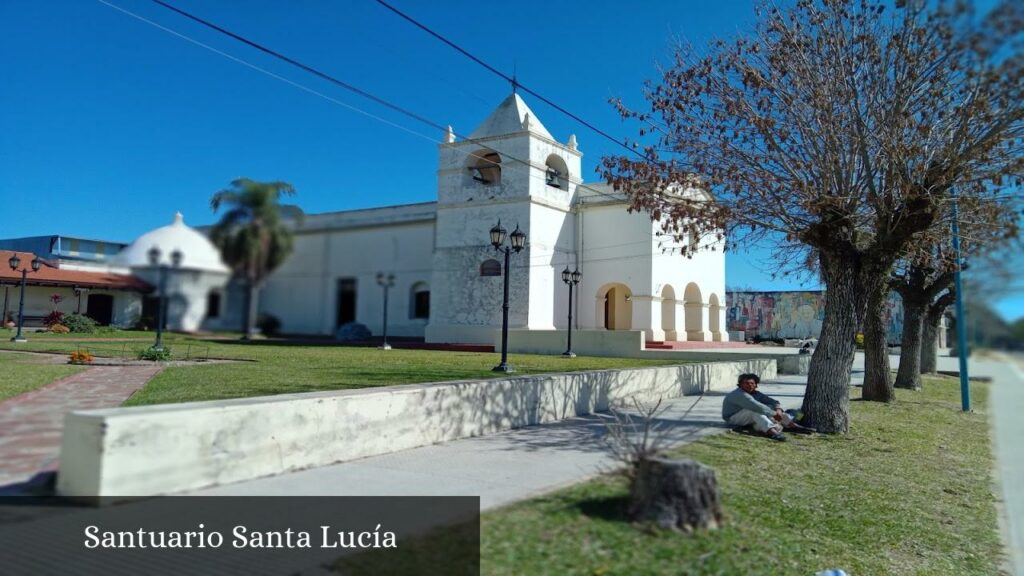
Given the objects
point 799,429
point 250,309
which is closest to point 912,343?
point 799,429

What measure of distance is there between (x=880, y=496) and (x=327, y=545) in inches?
232

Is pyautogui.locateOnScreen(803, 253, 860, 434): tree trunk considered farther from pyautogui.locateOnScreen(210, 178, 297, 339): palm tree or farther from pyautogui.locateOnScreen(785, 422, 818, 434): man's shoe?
pyautogui.locateOnScreen(210, 178, 297, 339): palm tree

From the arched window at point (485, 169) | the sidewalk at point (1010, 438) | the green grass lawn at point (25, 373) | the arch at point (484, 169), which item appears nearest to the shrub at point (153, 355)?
the green grass lawn at point (25, 373)

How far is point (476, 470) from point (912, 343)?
16.7 m

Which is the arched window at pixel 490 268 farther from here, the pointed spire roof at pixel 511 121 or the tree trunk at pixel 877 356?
the tree trunk at pixel 877 356

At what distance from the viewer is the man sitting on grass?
941 cm

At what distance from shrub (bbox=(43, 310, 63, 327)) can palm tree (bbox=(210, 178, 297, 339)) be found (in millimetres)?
1628

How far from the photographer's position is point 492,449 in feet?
24.7

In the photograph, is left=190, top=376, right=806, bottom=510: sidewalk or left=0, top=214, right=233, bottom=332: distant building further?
left=190, top=376, right=806, bottom=510: sidewalk

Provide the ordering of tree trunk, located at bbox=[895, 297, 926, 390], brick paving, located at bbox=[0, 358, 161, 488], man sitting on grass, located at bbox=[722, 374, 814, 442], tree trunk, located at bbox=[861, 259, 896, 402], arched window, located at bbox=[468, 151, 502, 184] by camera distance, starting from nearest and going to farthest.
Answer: brick paving, located at bbox=[0, 358, 161, 488]
man sitting on grass, located at bbox=[722, 374, 814, 442]
tree trunk, located at bbox=[861, 259, 896, 402]
tree trunk, located at bbox=[895, 297, 926, 390]
arched window, located at bbox=[468, 151, 502, 184]

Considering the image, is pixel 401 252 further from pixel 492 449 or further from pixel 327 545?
pixel 492 449

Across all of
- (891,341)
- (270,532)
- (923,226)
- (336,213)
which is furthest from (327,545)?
(891,341)

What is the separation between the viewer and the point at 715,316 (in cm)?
3869

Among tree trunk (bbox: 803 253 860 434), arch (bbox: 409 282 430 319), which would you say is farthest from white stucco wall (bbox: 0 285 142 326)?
tree trunk (bbox: 803 253 860 434)
